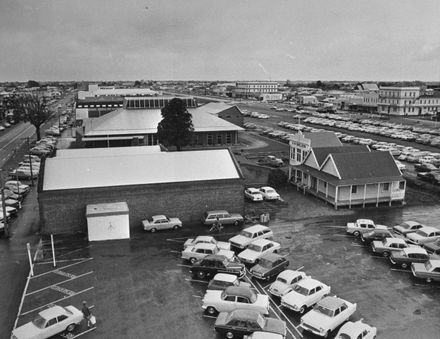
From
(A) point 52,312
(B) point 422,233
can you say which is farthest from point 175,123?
(A) point 52,312

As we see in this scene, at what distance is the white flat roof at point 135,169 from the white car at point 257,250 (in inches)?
364

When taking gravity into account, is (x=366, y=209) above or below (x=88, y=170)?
below

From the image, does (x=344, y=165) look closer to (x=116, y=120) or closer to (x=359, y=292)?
(x=359, y=292)

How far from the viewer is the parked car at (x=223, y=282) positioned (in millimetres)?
24438

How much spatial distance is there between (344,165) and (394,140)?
48.6 meters

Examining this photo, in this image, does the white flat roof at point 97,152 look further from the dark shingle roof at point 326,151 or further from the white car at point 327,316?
the white car at point 327,316

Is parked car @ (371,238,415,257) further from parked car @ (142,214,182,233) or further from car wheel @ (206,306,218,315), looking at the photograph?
parked car @ (142,214,182,233)

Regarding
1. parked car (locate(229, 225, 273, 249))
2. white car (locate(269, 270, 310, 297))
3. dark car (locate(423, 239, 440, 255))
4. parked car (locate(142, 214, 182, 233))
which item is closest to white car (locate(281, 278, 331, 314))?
white car (locate(269, 270, 310, 297))

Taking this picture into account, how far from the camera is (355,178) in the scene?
41.8 metres

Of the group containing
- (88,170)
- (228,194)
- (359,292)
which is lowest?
(359,292)

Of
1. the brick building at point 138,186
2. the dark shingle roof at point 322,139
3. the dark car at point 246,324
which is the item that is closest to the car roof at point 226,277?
the dark car at point 246,324

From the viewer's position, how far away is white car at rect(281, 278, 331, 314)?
22891 mm

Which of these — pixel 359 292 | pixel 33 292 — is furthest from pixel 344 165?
pixel 33 292

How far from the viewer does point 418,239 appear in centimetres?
3259
